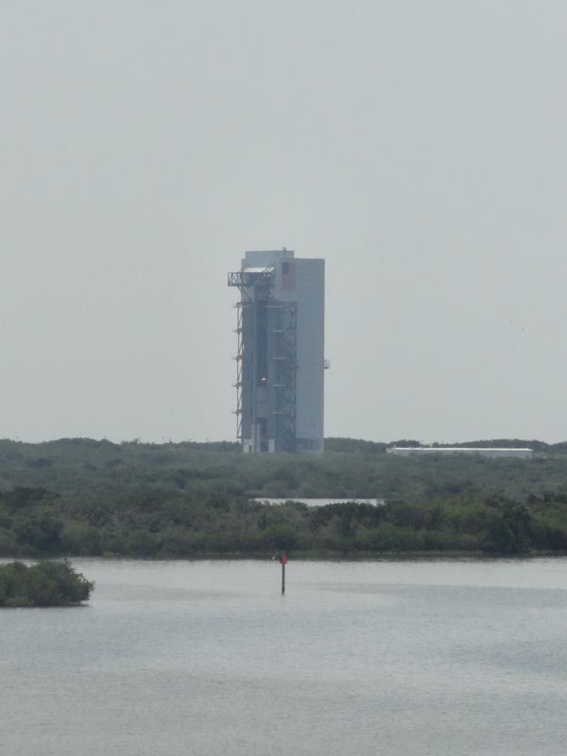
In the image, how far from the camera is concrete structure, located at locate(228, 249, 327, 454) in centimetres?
12275

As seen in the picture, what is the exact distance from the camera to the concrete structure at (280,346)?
123 m

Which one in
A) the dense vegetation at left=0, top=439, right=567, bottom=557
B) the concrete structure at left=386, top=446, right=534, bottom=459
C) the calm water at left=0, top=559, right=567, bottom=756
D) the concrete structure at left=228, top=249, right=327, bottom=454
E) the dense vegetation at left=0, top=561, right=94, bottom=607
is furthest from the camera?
the concrete structure at left=386, top=446, right=534, bottom=459

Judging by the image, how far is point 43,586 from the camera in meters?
53.8

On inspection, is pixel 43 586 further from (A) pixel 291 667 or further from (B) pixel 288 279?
(B) pixel 288 279

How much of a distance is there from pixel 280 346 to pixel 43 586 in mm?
69642

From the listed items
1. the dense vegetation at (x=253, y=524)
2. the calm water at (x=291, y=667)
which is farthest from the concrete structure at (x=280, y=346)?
the calm water at (x=291, y=667)

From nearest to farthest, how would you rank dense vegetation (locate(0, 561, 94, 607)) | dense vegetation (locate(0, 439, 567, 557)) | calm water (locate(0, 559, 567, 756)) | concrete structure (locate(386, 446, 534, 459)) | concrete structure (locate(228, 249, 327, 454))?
1. calm water (locate(0, 559, 567, 756))
2. dense vegetation (locate(0, 561, 94, 607))
3. dense vegetation (locate(0, 439, 567, 557))
4. concrete structure (locate(228, 249, 327, 454))
5. concrete structure (locate(386, 446, 534, 459))

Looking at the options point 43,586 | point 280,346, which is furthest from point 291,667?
point 280,346

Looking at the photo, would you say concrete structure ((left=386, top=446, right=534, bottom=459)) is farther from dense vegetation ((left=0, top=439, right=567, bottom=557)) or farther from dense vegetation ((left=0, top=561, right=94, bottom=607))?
dense vegetation ((left=0, top=561, right=94, bottom=607))

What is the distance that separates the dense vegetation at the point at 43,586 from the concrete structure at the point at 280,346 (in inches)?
2659

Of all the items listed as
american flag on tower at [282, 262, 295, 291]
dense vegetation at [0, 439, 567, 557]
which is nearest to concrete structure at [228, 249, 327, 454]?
american flag on tower at [282, 262, 295, 291]

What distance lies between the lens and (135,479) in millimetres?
105375

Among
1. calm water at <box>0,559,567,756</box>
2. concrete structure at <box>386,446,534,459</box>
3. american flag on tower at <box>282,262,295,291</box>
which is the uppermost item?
american flag on tower at <box>282,262,295,291</box>

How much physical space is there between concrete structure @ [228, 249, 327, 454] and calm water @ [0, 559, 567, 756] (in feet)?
192
